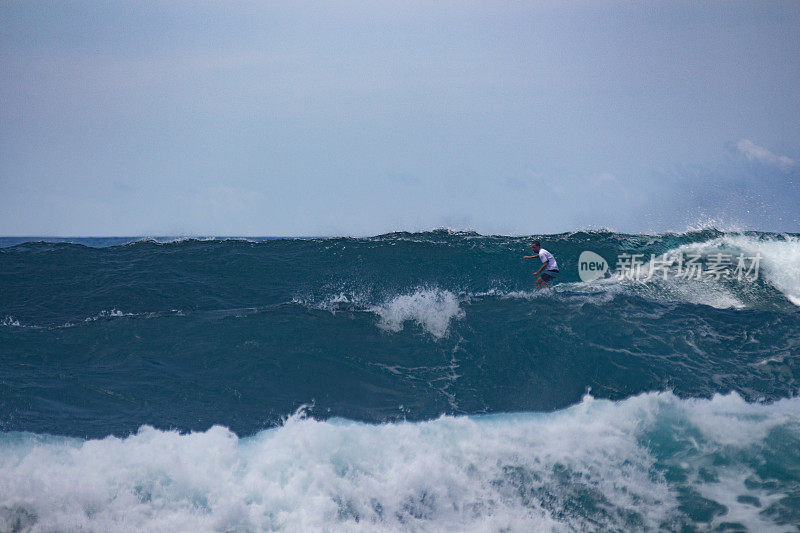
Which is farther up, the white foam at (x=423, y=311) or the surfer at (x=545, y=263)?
the surfer at (x=545, y=263)

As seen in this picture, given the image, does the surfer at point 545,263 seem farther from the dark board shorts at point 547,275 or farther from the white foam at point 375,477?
the white foam at point 375,477

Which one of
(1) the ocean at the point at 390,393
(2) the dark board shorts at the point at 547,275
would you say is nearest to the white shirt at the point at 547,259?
(2) the dark board shorts at the point at 547,275

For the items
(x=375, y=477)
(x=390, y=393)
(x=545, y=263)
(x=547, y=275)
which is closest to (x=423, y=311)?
(x=390, y=393)

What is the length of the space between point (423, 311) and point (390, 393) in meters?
2.88

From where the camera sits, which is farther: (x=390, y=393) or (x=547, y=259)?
(x=547, y=259)

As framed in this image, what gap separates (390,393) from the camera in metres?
8.29

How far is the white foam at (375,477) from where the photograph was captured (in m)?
5.52

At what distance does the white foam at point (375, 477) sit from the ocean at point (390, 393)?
3 centimetres

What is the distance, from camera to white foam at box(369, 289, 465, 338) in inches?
411

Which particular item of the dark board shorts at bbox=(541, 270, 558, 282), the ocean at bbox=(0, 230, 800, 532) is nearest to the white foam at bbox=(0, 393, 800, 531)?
the ocean at bbox=(0, 230, 800, 532)

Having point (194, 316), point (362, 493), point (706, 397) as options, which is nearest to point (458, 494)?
point (362, 493)

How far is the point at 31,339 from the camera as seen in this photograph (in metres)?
10.2

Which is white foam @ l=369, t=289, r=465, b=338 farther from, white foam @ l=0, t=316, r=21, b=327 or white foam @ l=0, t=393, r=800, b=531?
white foam @ l=0, t=316, r=21, b=327

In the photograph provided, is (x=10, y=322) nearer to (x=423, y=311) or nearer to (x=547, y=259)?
(x=423, y=311)
